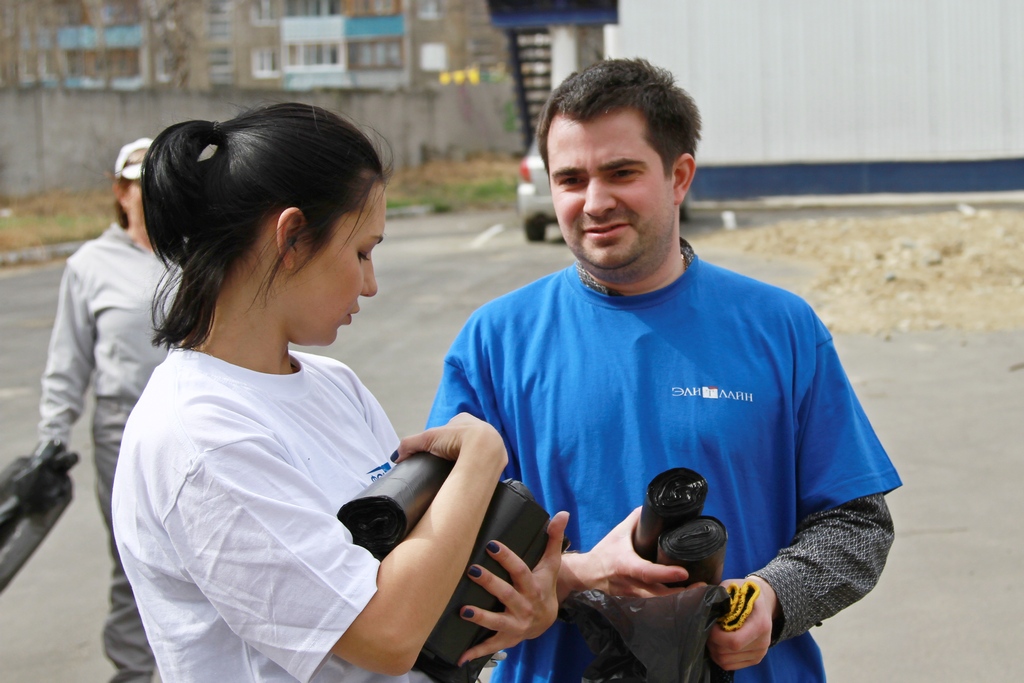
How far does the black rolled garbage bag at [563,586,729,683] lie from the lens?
1898 millimetres

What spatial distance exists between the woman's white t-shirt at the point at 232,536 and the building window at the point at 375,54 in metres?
66.8

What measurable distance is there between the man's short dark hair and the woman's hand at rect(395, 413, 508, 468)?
88 centimetres

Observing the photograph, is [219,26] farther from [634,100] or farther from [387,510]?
[387,510]

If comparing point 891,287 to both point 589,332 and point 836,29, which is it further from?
point 836,29

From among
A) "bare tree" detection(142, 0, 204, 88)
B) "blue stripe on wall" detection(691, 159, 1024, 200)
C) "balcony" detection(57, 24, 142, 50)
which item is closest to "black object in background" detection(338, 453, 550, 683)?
"blue stripe on wall" detection(691, 159, 1024, 200)

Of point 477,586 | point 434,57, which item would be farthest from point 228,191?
point 434,57

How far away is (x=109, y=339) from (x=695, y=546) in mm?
3078

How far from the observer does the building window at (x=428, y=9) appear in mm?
64938

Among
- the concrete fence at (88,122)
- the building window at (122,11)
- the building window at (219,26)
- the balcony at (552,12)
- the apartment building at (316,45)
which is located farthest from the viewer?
the building window at (219,26)

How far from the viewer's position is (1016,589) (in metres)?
4.82

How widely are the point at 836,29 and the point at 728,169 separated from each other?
3510 millimetres

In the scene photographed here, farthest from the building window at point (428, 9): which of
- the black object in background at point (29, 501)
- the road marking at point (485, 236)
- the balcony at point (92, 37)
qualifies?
the black object in background at point (29, 501)

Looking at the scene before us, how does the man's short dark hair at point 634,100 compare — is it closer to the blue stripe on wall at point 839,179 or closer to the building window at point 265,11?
the blue stripe on wall at point 839,179

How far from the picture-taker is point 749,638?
6.46 feet
